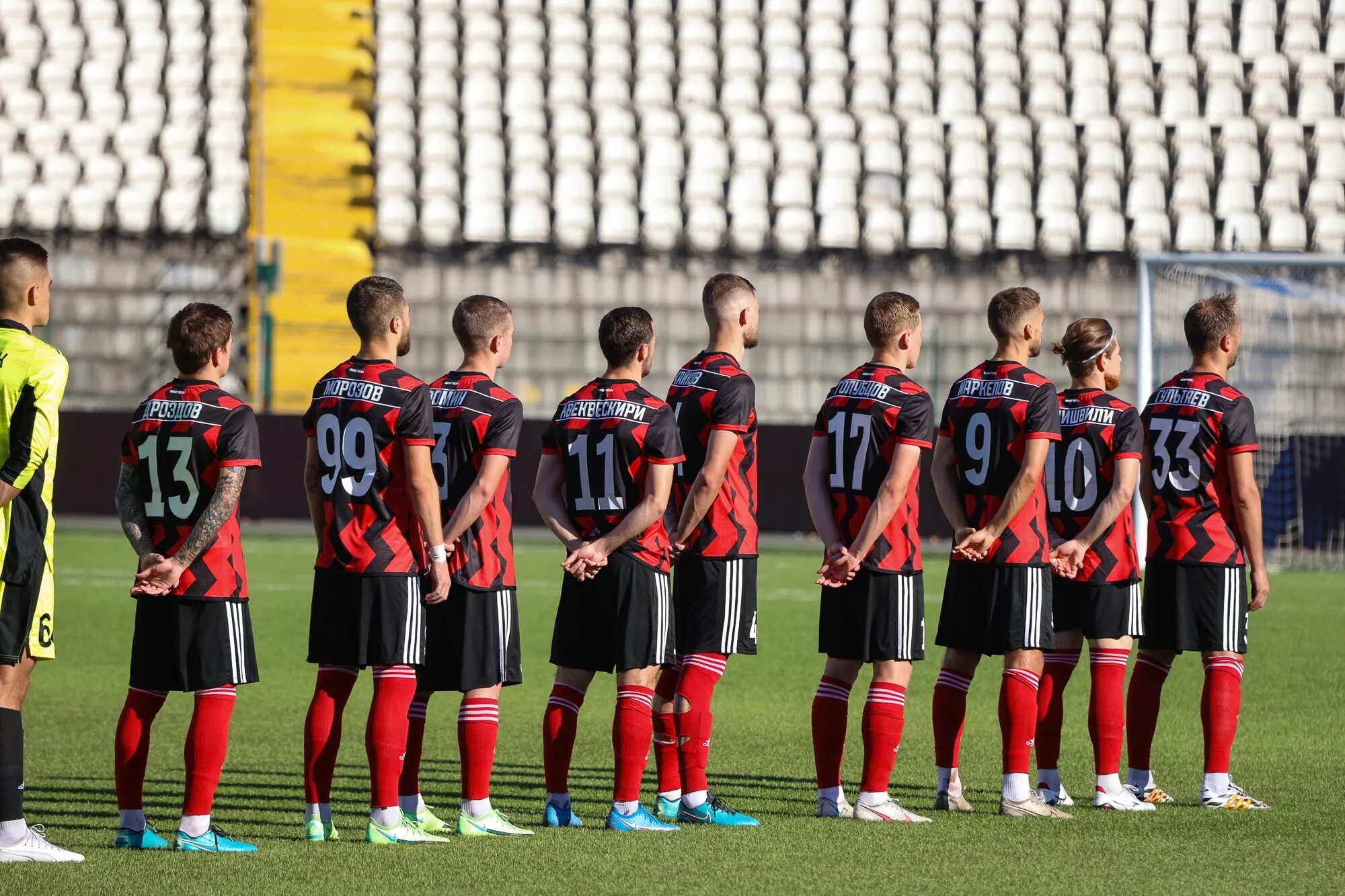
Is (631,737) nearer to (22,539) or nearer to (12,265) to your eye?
(22,539)

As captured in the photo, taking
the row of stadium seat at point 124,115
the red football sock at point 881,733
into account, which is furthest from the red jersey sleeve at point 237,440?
the row of stadium seat at point 124,115

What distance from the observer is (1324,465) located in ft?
54.9

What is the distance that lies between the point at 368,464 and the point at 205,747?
1.01 m

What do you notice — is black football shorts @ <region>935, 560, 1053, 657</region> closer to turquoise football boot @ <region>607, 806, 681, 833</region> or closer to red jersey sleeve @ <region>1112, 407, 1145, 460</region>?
red jersey sleeve @ <region>1112, 407, 1145, 460</region>

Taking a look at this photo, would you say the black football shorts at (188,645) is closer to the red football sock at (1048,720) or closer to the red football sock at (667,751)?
the red football sock at (667,751)

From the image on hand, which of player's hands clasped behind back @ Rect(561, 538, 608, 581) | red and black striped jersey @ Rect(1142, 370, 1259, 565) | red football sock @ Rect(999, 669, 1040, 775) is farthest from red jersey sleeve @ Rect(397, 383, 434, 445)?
red and black striped jersey @ Rect(1142, 370, 1259, 565)

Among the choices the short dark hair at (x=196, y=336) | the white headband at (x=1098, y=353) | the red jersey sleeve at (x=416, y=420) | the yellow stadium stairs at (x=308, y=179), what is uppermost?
the yellow stadium stairs at (x=308, y=179)

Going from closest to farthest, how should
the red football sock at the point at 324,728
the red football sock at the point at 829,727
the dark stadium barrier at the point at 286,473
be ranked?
the red football sock at the point at 324,728 < the red football sock at the point at 829,727 < the dark stadium barrier at the point at 286,473

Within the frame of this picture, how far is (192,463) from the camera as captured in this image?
17.6 ft

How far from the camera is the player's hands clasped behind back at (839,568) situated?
5891 mm

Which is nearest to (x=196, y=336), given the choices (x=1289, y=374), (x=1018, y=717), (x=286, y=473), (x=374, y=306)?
(x=374, y=306)

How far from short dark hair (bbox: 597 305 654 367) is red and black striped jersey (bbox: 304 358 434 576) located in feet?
2.23

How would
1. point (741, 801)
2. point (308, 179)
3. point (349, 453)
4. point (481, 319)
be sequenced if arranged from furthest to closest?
1. point (308, 179)
2. point (741, 801)
3. point (481, 319)
4. point (349, 453)

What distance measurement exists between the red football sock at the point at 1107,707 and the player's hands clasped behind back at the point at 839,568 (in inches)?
38.1
